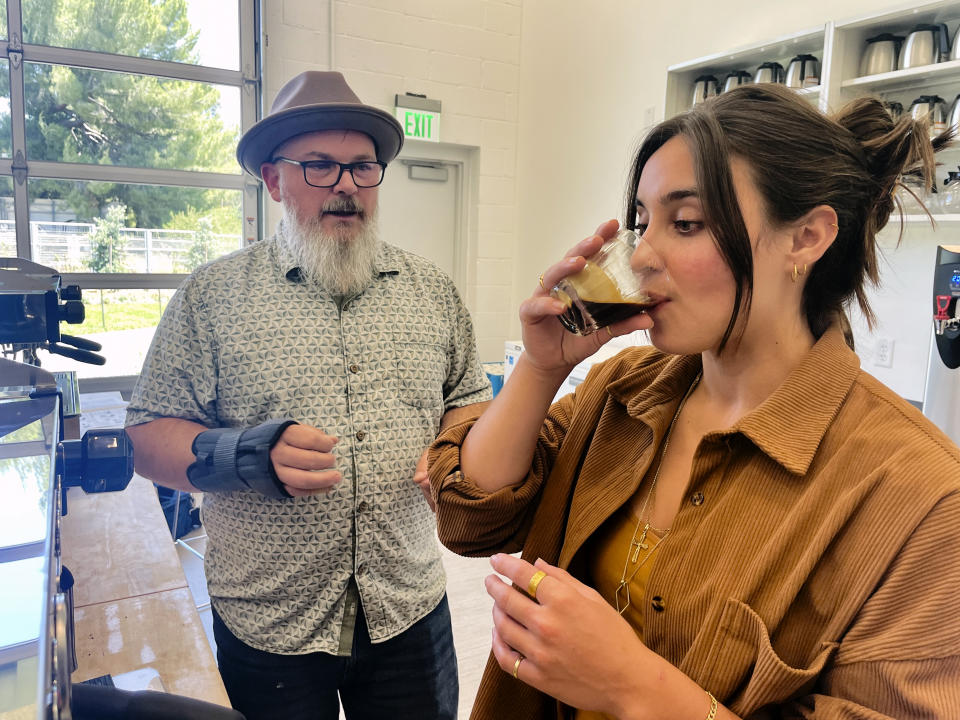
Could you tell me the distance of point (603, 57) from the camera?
432 centimetres

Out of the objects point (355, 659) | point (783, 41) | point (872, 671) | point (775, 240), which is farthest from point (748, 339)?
point (783, 41)

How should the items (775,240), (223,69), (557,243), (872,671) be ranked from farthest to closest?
1. (557,243)
2. (223,69)
3. (775,240)
4. (872,671)

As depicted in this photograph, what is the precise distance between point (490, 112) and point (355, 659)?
4.36 meters

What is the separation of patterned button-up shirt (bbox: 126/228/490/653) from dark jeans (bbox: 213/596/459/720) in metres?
0.03

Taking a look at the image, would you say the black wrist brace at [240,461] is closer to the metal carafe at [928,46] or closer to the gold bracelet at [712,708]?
the gold bracelet at [712,708]

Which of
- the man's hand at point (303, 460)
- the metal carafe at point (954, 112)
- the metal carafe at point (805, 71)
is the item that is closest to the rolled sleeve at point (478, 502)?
the man's hand at point (303, 460)

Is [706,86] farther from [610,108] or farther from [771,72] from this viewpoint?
[610,108]

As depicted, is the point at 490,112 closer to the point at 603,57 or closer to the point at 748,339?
the point at 603,57

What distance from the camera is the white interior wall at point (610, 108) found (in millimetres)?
2875

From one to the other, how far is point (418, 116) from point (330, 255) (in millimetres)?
3457

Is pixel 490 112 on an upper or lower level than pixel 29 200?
upper

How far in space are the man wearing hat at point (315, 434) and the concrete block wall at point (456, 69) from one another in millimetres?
3158

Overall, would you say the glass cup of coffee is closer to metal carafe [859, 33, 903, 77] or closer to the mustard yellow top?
the mustard yellow top

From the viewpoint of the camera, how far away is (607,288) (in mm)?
828
